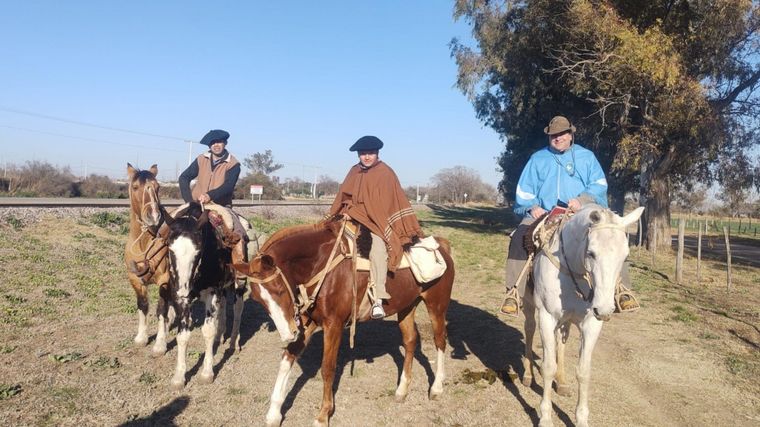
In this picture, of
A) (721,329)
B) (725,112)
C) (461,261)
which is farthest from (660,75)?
(721,329)

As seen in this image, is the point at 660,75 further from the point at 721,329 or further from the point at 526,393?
the point at 526,393

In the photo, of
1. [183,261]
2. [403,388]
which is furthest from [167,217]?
[403,388]

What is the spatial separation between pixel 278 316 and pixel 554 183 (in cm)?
347

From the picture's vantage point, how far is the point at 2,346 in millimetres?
6234

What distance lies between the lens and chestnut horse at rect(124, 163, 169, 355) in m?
5.79

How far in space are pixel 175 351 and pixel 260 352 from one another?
1.13 meters

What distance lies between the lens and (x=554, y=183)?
222 inches

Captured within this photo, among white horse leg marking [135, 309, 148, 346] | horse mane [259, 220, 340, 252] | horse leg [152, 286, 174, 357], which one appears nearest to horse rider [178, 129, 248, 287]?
horse leg [152, 286, 174, 357]

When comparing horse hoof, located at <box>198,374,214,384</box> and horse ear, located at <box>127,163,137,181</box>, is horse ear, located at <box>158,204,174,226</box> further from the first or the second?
horse hoof, located at <box>198,374,214,384</box>

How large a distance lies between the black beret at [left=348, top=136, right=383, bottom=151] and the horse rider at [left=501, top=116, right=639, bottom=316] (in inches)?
75.3

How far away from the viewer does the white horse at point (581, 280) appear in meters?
3.63

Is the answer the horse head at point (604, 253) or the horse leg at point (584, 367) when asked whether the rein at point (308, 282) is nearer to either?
the horse head at point (604, 253)

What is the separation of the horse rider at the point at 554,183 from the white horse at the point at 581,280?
0.47m

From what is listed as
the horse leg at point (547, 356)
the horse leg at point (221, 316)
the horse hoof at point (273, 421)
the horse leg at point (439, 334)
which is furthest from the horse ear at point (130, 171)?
the horse leg at point (547, 356)
